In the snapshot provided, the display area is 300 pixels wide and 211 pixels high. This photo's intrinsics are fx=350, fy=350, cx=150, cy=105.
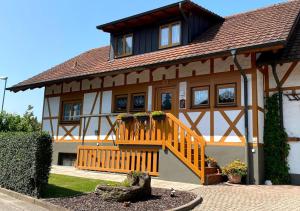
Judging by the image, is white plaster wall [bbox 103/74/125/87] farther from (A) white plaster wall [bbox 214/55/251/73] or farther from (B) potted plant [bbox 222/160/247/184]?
(B) potted plant [bbox 222/160/247/184]

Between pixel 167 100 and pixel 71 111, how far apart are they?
5.50 metres

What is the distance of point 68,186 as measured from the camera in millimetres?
9336

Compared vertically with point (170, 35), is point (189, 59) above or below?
below

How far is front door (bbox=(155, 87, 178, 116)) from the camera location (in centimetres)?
1323

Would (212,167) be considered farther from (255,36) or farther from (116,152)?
(255,36)

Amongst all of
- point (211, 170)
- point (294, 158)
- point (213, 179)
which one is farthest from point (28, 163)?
point (294, 158)

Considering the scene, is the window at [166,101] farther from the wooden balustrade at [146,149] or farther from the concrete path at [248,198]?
the concrete path at [248,198]

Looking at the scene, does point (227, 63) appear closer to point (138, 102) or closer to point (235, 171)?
point (235, 171)

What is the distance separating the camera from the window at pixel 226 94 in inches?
466

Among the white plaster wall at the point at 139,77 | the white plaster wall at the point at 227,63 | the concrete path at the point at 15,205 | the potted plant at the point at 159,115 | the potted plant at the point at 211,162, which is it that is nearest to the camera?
the concrete path at the point at 15,205

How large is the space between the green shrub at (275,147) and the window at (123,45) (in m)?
6.91

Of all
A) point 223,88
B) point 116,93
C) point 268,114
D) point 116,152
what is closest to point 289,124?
point 268,114

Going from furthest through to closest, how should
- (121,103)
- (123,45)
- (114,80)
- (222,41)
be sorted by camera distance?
1. (123,45)
2. (114,80)
3. (121,103)
4. (222,41)

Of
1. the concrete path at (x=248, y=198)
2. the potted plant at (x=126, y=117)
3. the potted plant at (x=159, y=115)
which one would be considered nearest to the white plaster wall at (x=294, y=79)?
the concrete path at (x=248, y=198)
